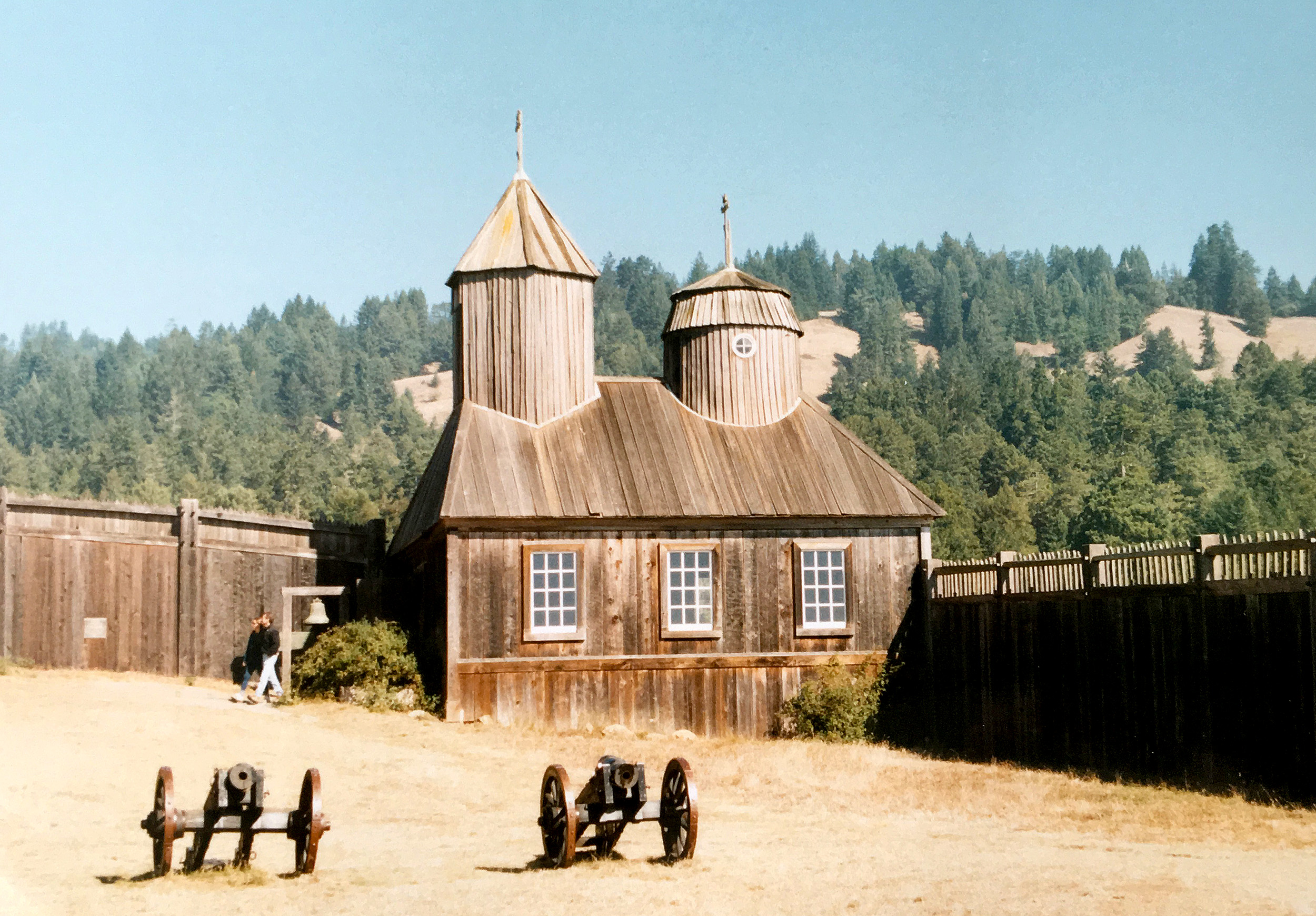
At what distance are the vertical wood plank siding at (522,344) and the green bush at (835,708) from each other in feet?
23.2

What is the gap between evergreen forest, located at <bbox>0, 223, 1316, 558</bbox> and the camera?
3504 inches

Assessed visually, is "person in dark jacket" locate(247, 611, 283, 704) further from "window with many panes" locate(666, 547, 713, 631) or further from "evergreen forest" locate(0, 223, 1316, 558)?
"evergreen forest" locate(0, 223, 1316, 558)

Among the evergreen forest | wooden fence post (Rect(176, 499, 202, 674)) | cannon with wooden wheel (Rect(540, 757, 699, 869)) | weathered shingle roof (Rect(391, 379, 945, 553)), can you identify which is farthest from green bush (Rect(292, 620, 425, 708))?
the evergreen forest

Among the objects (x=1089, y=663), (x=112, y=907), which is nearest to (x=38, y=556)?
(x=112, y=907)

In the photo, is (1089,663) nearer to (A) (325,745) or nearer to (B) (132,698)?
(A) (325,745)

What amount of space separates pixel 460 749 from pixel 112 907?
32.7 ft

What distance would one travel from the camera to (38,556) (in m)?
24.2

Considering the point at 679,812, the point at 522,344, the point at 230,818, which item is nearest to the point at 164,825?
the point at 230,818

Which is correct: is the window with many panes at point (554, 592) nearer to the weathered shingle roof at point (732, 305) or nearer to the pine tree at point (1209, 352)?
the weathered shingle roof at point (732, 305)

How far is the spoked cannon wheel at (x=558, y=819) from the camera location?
12352mm

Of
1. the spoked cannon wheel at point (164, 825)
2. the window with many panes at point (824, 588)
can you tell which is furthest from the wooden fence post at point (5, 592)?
the window with many panes at point (824, 588)

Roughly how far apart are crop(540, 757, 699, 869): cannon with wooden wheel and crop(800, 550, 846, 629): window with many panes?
12898mm

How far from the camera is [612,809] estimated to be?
12602 mm

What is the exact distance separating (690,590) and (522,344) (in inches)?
230
